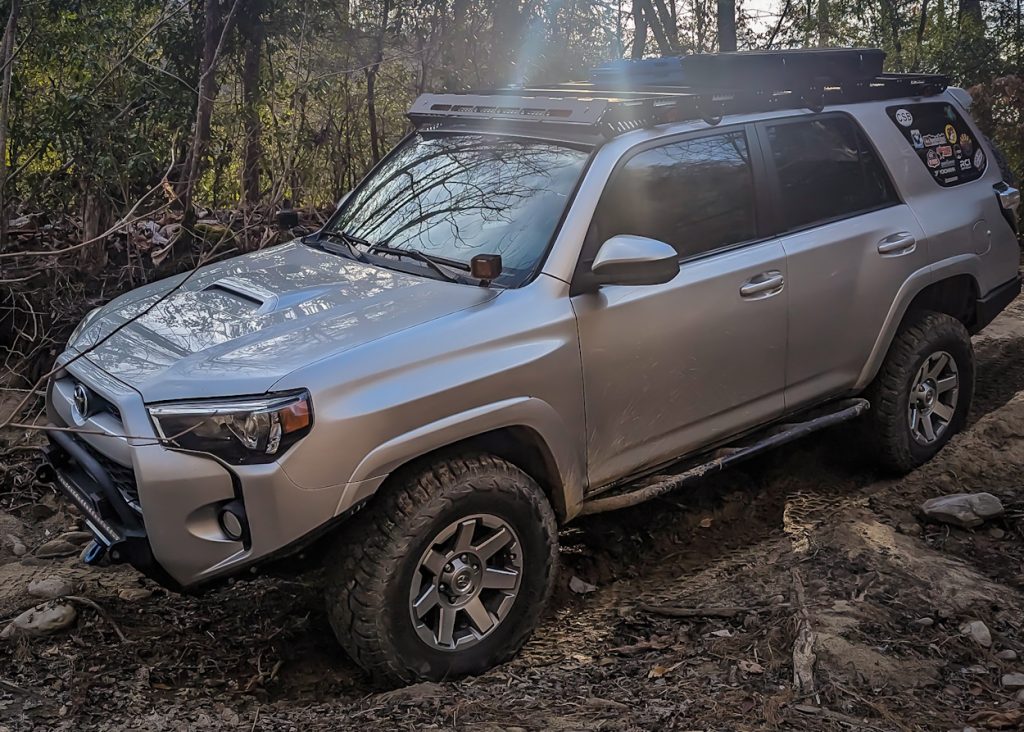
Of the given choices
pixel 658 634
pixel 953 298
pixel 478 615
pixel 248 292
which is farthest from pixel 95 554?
pixel 953 298

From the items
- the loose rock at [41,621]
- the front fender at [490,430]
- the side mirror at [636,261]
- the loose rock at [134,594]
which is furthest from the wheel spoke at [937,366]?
the loose rock at [41,621]

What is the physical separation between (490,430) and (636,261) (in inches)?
30.2

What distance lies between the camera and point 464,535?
134 inches

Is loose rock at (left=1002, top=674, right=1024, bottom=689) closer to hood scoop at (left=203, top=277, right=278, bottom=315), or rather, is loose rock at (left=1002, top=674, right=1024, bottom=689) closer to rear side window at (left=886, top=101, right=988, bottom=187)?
rear side window at (left=886, top=101, right=988, bottom=187)

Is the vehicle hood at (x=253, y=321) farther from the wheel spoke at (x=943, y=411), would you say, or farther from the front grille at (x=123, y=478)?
the wheel spoke at (x=943, y=411)

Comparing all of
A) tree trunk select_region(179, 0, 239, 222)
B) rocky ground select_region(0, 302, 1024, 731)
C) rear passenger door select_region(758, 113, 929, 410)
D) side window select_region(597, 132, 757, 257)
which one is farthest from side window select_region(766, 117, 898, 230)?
tree trunk select_region(179, 0, 239, 222)

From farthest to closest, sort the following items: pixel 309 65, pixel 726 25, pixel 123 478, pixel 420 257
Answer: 1. pixel 726 25
2. pixel 309 65
3. pixel 420 257
4. pixel 123 478

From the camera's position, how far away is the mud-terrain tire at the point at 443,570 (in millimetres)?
3238

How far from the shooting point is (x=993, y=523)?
183 inches

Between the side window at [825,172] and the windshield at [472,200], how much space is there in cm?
108

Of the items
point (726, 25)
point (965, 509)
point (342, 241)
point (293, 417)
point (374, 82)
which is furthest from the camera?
point (726, 25)

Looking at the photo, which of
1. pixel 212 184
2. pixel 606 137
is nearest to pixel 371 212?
pixel 606 137

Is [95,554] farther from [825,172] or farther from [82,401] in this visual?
[825,172]

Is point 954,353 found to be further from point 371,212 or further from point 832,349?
point 371,212
